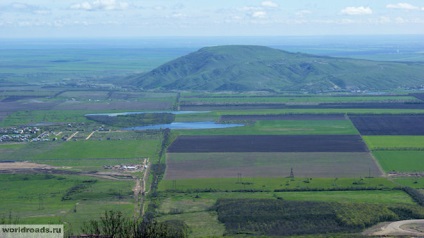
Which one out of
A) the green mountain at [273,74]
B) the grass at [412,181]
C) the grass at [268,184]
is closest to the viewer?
the grass at [268,184]

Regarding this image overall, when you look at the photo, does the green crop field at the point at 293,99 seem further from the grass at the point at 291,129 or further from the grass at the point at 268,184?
the grass at the point at 268,184

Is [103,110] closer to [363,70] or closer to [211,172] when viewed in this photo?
[211,172]

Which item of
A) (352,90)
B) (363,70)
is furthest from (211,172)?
(363,70)

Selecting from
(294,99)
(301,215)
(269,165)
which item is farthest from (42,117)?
(301,215)

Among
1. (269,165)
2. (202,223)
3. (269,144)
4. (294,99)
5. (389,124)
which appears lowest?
(202,223)

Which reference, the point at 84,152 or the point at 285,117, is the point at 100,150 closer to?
the point at 84,152

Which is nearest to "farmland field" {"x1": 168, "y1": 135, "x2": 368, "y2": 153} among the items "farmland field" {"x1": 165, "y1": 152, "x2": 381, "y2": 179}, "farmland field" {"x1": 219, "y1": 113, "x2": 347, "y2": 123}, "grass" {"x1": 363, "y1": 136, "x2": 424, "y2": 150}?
"grass" {"x1": 363, "y1": 136, "x2": 424, "y2": 150}

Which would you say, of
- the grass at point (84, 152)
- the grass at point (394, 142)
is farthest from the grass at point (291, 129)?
the grass at point (84, 152)
